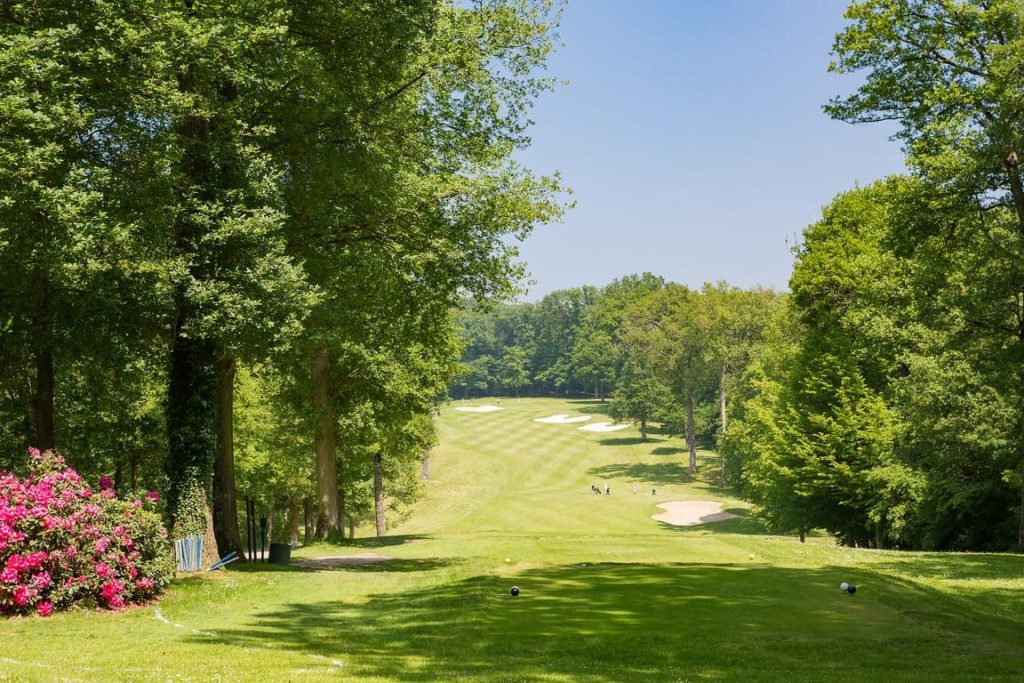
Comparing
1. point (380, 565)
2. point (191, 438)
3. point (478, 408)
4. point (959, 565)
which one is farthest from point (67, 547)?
point (478, 408)

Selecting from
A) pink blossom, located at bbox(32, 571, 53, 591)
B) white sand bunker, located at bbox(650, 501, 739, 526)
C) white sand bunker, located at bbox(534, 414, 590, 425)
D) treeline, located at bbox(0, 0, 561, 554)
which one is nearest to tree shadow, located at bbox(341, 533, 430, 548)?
treeline, located at bbox(0, 0, 561, 554)

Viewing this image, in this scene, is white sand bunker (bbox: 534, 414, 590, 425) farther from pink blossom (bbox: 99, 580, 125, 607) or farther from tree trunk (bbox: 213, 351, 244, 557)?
pink blossom (bbox: 99, 580, 125, 607)

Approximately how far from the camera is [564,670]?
9883 millimetres

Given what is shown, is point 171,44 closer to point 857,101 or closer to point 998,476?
point 857,101

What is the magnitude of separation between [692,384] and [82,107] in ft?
253

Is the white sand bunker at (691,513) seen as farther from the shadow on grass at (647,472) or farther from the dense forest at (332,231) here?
the dense forest at (332,231)

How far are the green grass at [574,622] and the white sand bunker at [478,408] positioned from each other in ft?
365

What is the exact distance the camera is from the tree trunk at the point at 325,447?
33.2 metres

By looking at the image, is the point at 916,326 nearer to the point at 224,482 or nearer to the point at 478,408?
the point at 224,482

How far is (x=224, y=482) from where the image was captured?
2175 centimetres

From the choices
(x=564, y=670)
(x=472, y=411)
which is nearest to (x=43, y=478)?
(x=564, y=670)

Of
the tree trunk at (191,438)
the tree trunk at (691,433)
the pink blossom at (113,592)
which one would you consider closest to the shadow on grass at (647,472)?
the tree trunk at (691,433)

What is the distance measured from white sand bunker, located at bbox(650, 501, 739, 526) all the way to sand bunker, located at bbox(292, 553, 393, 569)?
3934 cm

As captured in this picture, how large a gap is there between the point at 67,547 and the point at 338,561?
35.3 ft
